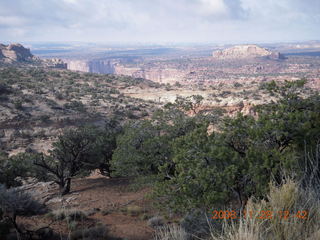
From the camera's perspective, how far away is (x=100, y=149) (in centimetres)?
1297

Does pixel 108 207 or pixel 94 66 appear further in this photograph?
pixel 94 66

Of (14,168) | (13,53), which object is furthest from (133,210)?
(13,53)

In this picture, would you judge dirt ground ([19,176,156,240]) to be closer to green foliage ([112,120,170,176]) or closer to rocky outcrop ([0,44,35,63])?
green foliage ([112,120,170,176])

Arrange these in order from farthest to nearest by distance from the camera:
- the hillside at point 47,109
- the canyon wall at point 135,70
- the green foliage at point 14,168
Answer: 1. the canyon wall at point 135,70
2. the hillside at point 47,109
3. the green foliage at point 14,168

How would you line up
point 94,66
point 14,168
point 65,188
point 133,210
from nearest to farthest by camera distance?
point 133,210, point 14,168, point 65,188, point 94,66

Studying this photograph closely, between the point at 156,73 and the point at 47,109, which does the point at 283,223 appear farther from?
the point at 156,73

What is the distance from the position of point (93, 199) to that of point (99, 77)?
4126cm

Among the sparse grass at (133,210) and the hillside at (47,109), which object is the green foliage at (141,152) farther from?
the hillside at (47,109)

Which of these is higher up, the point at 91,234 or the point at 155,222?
the point at 91,234

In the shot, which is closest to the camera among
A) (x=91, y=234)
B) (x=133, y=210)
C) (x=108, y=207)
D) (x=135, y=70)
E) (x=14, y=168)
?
(x=91, y=234)

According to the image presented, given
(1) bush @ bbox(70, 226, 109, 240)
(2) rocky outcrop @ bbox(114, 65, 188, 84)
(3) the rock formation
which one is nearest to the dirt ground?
(1) bush @ bbox(70, 226, 109, 240)

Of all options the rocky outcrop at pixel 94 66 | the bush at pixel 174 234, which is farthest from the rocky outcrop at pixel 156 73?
the bush at pixel 174 234

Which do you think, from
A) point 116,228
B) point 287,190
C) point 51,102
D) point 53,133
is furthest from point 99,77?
point 287,190

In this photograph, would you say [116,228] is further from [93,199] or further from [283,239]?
[283,239]
